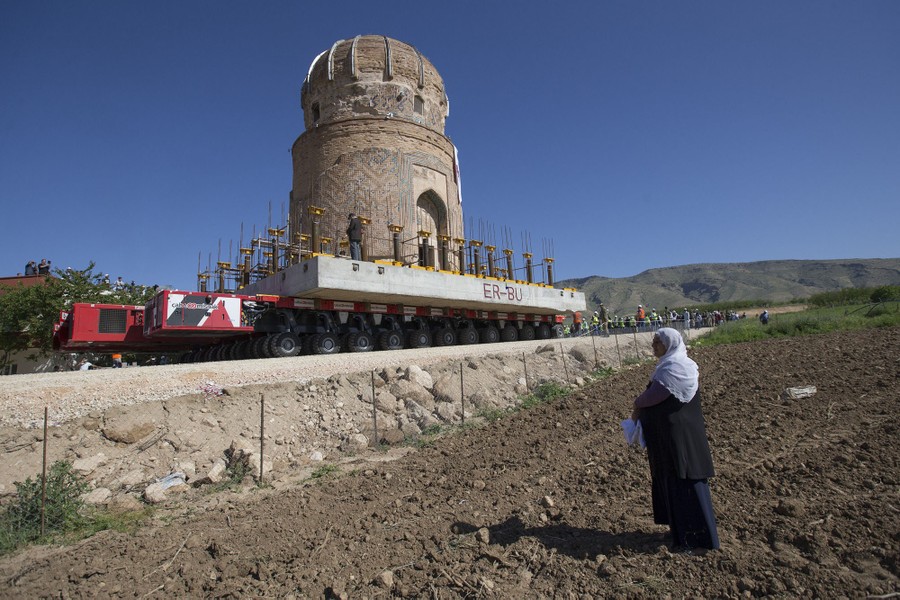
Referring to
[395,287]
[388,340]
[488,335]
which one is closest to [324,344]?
[388,340]

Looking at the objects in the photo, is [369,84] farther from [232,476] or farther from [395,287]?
[232,476]

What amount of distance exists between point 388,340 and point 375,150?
32.7 feet

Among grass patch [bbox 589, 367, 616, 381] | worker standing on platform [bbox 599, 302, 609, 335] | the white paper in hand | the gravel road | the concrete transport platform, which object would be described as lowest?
grass patch [bbox 589, 367, 616, 381]

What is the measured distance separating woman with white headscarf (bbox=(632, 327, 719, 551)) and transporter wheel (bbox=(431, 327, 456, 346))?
14756 millimetres

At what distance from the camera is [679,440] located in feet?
11.4

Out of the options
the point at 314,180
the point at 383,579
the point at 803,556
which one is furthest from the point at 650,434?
the point at 314,180

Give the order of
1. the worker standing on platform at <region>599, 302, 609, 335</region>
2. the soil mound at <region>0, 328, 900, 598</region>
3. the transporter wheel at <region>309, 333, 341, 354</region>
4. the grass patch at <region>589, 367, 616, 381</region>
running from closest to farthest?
the soil mound at <region>0, 328, 900, 598</region> → the grass patch at <region>589, 367, 616, 381</region> → the transporter wheel at <region>309, 333, 341, 354</region> → the worker standing on platform at <region>599, 302, 609, 335</region>

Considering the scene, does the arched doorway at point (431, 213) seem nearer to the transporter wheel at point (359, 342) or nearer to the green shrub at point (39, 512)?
the transporter wheel at point (359, 342)

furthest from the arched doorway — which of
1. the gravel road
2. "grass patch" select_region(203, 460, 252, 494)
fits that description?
"grass patch" select_region(203, 460, 252, 494)

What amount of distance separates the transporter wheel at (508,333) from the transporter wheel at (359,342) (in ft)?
25.6

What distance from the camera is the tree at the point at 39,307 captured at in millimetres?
18844

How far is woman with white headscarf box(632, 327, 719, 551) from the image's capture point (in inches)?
135

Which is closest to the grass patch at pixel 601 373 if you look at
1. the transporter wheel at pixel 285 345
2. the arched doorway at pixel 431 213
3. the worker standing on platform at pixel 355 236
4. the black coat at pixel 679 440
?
the transporter wheel at pixel 285 345

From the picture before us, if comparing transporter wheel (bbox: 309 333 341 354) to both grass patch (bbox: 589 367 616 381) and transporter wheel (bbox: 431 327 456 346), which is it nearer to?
transporter wheel (bbox: 431 327 456 346)
